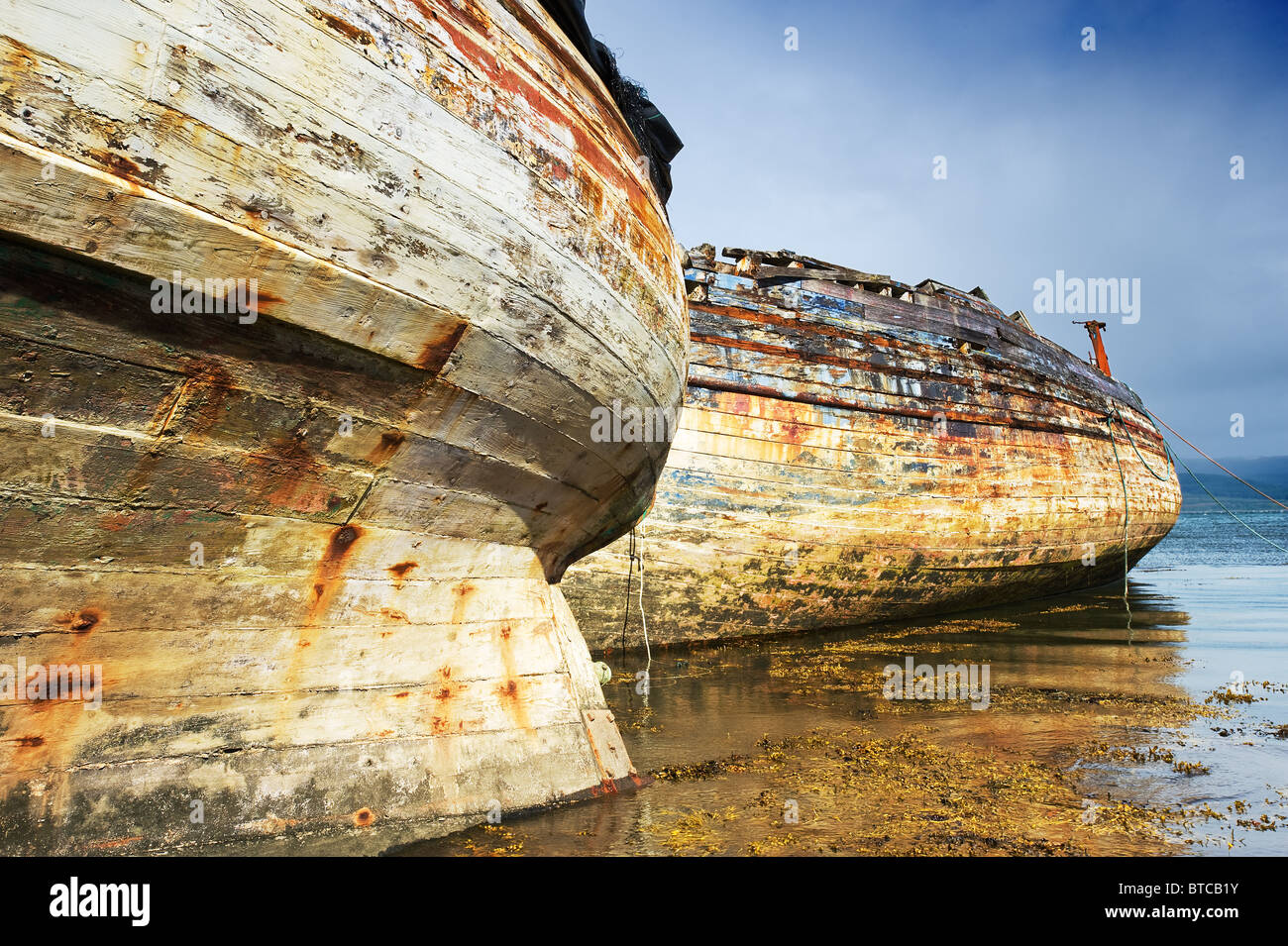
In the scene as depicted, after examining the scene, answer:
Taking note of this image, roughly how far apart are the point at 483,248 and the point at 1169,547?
118 feet

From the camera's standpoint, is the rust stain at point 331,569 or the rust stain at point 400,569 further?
the rust stain at point 400,569

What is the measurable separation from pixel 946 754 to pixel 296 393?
12.2 ft

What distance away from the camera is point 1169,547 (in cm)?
3038

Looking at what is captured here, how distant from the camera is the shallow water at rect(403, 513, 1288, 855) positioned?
2.88m

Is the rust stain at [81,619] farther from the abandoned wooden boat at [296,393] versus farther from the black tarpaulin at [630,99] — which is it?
the black tarpaulin at [630,99]

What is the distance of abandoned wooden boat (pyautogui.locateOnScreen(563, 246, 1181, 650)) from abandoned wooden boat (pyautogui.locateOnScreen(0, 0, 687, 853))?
372 cm

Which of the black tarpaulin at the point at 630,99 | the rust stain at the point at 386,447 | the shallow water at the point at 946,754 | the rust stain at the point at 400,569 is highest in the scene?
the black tarpaulin at the point at 630,99

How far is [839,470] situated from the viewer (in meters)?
8.20

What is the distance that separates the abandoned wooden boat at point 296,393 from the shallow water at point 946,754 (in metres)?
0.62

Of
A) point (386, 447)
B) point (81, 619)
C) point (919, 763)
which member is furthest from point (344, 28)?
point (919, 763)

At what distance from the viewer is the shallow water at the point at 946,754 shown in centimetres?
288

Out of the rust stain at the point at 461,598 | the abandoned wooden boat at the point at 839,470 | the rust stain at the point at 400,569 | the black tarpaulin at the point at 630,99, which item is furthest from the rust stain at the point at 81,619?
the abandoned wooden boat at the point at 839,470
